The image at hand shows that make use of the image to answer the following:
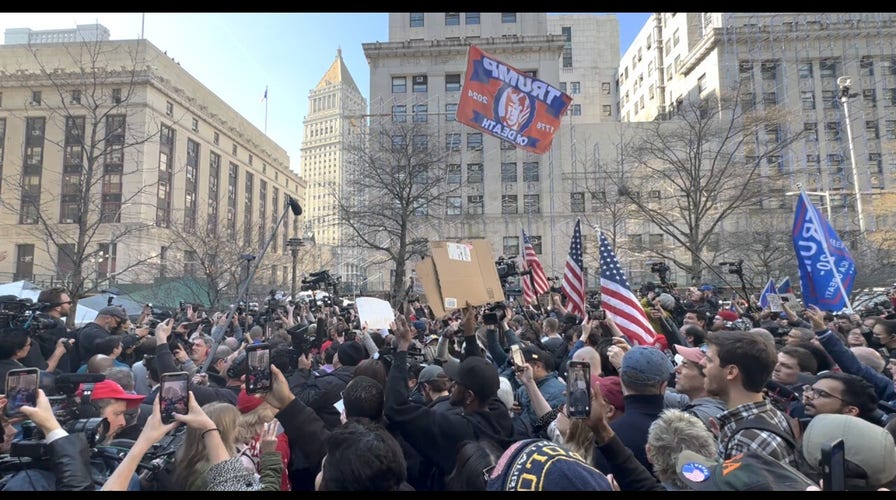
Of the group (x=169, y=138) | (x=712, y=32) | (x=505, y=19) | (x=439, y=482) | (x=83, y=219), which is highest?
(x=505, y=19)

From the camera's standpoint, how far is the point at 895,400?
14.9 ft

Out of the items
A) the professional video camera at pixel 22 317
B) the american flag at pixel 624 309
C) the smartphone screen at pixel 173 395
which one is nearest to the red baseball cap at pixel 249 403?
the smartphone screen at pixel 173 395

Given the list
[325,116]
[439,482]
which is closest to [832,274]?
[439,482]

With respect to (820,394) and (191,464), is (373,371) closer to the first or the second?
(191,464)

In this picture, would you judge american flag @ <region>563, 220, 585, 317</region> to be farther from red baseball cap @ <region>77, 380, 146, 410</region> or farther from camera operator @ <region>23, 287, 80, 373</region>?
camera operator @ <region>23, 287, 80, 373</region>

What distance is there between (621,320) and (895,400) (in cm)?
265

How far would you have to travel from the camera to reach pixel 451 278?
6273mm

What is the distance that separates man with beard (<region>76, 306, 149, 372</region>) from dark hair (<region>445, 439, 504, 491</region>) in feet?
17.3

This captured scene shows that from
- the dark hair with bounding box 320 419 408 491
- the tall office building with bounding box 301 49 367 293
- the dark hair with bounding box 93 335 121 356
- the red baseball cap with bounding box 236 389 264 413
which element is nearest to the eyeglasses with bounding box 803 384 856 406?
the dark hair with bounding box 320 419 408 491

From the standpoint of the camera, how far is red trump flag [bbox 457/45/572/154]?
12.6 metres

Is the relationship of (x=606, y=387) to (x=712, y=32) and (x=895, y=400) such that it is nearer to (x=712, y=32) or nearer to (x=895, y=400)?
(x=895, y=400)

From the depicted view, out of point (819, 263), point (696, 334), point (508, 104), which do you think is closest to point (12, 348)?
point (696, 334)

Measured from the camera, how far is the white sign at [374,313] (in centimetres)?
648

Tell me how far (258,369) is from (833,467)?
2.54 metres
